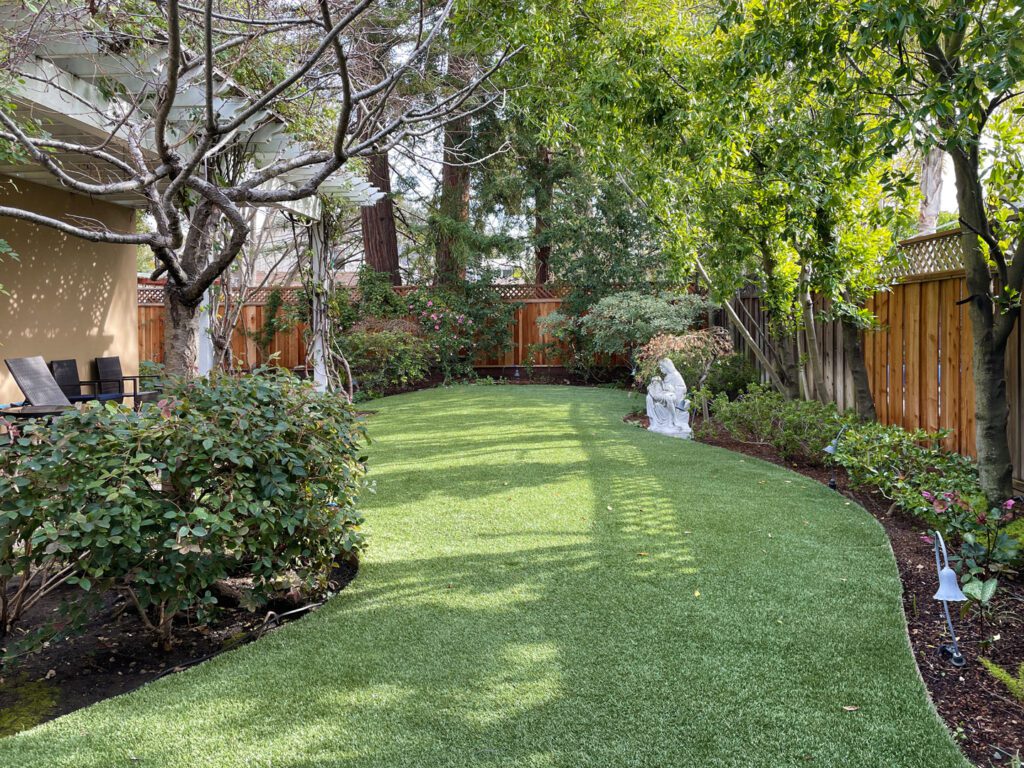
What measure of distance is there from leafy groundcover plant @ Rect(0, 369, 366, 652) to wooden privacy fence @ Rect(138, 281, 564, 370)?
37.7 feet

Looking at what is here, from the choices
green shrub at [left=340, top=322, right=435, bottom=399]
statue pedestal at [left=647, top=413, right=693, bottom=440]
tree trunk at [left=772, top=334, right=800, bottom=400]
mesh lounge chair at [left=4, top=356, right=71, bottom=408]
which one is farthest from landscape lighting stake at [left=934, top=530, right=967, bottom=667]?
green shrub at [left=340, top=322, right=435, bottom=399]

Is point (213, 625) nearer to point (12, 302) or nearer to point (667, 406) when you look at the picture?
point (667, 406)

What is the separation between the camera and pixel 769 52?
13.2ft

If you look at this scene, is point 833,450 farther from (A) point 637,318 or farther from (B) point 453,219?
(B) point 453,219

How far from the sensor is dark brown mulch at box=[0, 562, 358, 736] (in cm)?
260

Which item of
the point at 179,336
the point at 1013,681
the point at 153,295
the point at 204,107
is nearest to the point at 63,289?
the point at 204,107

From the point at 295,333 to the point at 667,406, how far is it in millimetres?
9220

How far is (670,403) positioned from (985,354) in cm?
406

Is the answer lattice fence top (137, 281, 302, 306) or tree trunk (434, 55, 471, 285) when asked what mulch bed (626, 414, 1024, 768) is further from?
lattice fence top (137, 281, 302, 306)

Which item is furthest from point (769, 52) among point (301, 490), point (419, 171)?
point (419, 171)

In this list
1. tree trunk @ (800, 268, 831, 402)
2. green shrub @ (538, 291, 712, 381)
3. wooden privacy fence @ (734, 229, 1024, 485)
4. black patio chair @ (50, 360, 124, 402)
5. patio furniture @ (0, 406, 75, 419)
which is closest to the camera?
wooden privacy fence @ (734, 229, 1024, 485)

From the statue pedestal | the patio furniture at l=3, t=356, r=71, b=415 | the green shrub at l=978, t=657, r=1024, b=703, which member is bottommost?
the green shrub at l=978, t=657, r=1024, b=703

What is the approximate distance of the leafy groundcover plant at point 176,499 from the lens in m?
2.58

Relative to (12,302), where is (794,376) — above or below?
below
